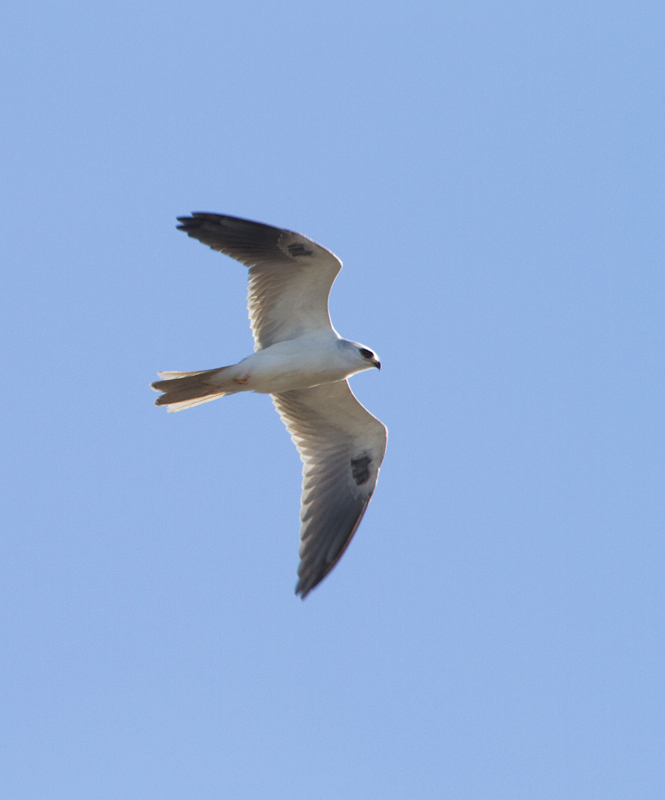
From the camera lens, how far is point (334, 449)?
9.68m

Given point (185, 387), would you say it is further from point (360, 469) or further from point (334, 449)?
point (360, 469)

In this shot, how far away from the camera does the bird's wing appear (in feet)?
28.3

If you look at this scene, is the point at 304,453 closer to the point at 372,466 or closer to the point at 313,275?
the point at 372,466

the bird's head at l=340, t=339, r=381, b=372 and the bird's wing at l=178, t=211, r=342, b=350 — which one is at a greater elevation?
the bird's wing at l=178, t=211, r=342, b=350

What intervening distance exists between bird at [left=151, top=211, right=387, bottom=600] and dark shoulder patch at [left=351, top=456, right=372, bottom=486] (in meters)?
0.01

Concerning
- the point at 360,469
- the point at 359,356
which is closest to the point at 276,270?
the point at 359,356

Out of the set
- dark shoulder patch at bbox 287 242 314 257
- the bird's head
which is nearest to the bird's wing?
dark shoulder patch at bbox 287 242 314 257

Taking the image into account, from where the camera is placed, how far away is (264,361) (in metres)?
8.68

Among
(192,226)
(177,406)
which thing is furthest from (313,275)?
(177,406)

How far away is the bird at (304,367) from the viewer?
8648 mm

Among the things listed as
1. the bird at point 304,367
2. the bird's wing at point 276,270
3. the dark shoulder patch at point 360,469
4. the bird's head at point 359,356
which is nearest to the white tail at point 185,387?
the bird at point 304,367

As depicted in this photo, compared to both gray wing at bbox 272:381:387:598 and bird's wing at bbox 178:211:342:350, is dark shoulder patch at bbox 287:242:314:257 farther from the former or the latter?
gray wing at bbox 272:381:387:598

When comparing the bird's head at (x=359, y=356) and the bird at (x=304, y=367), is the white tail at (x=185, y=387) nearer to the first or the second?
the bird at (x=304, y=367)

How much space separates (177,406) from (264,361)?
96cm
